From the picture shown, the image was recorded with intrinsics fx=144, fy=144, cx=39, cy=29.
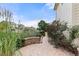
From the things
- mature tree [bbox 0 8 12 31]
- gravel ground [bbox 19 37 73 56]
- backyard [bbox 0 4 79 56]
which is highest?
mature tree [bbox 0 8 12 31]

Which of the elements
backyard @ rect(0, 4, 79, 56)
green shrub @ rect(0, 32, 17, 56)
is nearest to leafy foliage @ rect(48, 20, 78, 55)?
backyard @ rect(0, 4, 79, 56)

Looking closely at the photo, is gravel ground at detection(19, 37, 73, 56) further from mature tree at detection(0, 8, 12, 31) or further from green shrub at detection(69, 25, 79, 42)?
mature tree at detection(0, 8, 12, 31)

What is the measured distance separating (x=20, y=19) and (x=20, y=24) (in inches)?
1.8

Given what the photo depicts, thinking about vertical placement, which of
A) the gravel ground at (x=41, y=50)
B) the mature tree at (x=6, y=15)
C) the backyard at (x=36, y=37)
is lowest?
the gravel ground at (x=41, y=50)

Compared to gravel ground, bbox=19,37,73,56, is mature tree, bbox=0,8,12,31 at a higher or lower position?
higher

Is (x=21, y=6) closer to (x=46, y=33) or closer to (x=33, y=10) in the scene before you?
(x=33, y=10)

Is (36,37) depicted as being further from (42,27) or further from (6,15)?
(6,15)

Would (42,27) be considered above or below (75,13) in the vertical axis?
below

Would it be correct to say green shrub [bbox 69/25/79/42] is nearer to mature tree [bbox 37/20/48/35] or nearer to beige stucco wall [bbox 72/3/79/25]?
beige stucco wall [bbox 72/3/79/25]

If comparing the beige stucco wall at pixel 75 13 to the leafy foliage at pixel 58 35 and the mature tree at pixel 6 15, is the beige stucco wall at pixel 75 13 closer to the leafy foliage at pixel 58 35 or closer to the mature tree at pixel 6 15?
the leafy foliage at pixel 58 35

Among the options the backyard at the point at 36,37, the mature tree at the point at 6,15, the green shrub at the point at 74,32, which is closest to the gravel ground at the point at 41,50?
the backyard at the point at 36,37

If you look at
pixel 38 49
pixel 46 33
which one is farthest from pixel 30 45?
pixel 46 33

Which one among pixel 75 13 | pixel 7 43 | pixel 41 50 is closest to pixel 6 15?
pixel 7 43

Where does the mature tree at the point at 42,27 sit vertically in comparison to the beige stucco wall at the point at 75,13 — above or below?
below
